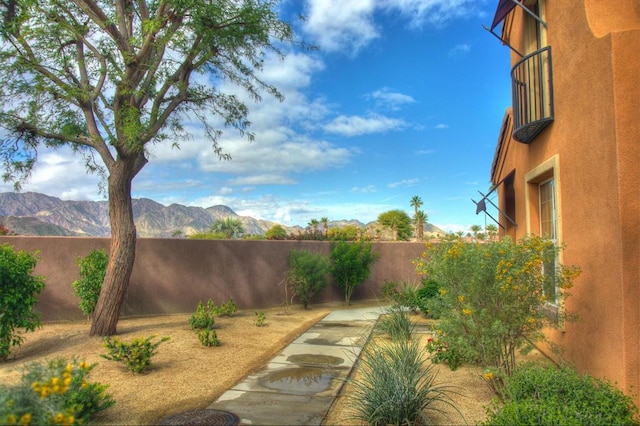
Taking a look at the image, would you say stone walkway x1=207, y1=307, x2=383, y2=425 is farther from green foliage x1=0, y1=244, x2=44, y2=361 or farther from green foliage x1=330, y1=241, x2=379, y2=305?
green foliage x1=330, y1=241, x2=379, y2=305

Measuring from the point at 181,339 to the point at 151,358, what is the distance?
4.70 ft

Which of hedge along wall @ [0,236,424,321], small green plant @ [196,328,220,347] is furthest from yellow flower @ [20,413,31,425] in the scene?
hedge along wall @ [0,236,424,321]

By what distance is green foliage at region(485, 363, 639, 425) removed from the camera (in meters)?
3.74

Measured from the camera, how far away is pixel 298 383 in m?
6.18

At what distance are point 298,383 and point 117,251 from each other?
15.5 ft

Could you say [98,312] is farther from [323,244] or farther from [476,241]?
[323,244]

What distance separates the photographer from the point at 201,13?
28.0ft

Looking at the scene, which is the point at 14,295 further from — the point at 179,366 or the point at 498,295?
the point at 498,295

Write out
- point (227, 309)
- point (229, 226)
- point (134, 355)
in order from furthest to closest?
point (229, 226)
point (227, 309)
point (134, 355)

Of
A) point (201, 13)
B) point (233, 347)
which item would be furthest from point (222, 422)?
point (201, 13)

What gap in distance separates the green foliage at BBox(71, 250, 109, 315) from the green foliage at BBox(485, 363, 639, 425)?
8149mm

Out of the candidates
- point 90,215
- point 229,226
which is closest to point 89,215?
point 90,215

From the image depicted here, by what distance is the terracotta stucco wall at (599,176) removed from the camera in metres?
4.62

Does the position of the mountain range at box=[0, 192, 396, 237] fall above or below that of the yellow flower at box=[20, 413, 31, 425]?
above
